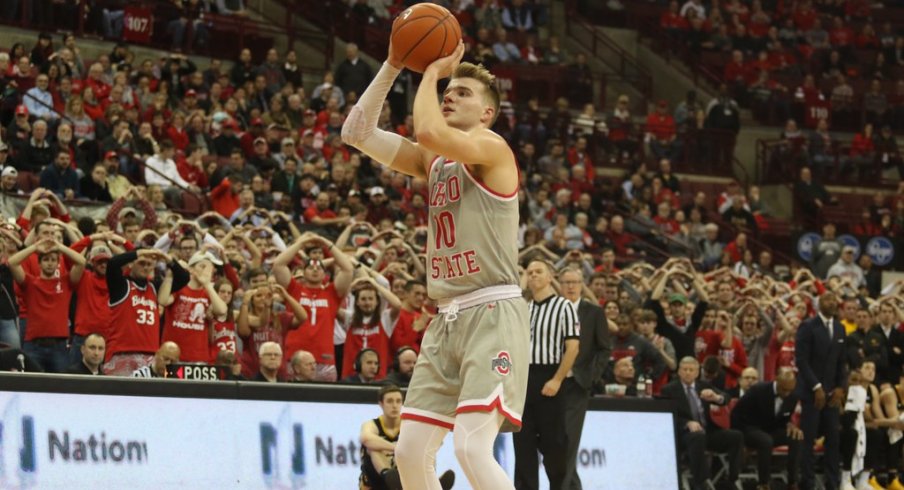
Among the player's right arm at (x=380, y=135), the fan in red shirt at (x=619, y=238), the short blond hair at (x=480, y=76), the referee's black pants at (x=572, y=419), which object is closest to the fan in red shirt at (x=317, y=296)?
the referee's black pants at (x=572, y=419)

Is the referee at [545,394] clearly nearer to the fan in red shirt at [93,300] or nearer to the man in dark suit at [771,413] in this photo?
the fan in red shirt at [93,300]

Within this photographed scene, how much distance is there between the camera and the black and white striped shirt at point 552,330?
1093 centimetres

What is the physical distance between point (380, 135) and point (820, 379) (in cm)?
966

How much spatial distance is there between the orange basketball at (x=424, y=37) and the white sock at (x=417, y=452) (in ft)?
5.27

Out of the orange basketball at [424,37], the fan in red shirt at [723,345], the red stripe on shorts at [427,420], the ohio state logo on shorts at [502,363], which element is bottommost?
the fan in red shirt at [723,345]

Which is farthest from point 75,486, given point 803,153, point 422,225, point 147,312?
point 803,153

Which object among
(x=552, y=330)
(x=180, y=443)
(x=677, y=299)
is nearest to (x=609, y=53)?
(x=677, y=299)

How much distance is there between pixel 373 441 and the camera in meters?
10.6

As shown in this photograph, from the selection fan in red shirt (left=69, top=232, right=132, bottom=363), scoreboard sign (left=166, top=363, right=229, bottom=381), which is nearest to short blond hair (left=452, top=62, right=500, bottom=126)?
scoreboard sign (left=166, top=363, right=229, bottom=381)

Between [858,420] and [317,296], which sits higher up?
[317,296]

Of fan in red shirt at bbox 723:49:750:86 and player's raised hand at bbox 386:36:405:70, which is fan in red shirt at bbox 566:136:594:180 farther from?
player's raised hand at bbox 386:36:405:70

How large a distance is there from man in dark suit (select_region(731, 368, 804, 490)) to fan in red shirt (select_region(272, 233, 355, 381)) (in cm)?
460

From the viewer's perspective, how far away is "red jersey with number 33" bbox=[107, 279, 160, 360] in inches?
492

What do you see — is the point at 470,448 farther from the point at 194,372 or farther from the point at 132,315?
the point at 132,315
